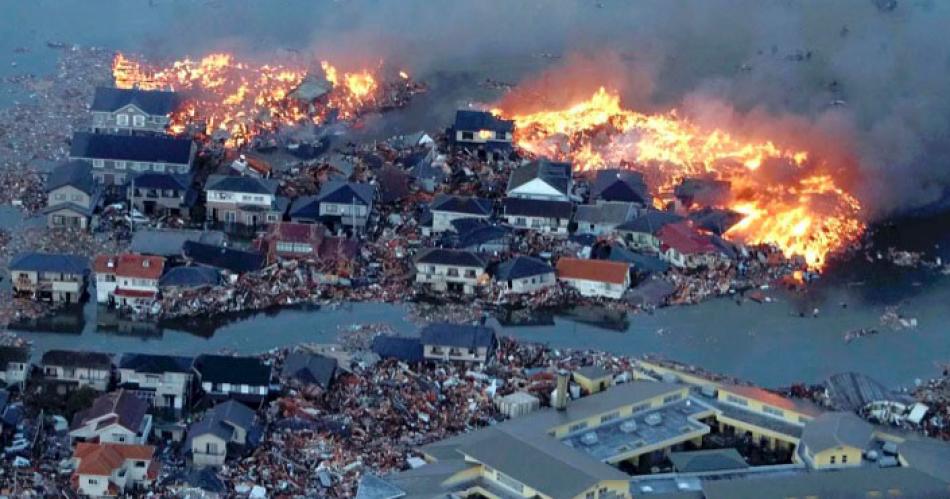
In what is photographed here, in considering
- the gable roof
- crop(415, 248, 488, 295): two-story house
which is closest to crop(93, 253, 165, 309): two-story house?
crop(415, 248, 488, 295): two-story house

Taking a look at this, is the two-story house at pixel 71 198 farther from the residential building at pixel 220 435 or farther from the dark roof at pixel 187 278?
the residential building at pixel 220 435

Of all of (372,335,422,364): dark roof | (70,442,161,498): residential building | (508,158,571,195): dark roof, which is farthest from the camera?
(508,158,571,195): dark roof

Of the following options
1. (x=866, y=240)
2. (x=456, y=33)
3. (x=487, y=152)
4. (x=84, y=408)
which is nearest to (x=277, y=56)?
(x=456, y=33)

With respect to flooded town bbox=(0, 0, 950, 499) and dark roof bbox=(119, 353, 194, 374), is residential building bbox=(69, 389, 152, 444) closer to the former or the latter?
flooded town bbox=(0, 0, 950, 499)

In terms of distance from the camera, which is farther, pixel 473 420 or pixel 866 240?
pixel 866 240

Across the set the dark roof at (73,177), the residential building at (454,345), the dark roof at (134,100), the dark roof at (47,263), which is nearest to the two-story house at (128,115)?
the dark roof at (134,100)

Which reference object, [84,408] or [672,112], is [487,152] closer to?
[672,112]
